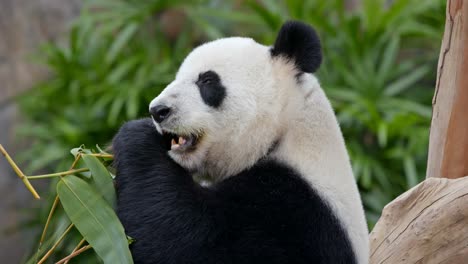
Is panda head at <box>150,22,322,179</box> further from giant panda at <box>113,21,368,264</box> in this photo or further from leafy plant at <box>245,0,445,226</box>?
leafy plant at <box>245,0,445,226</box>

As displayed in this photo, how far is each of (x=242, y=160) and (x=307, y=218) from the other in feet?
0.95

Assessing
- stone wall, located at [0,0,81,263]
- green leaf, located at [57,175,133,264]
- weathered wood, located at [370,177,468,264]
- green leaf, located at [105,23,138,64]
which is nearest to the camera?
green leaf, located at [57,175,133,264]

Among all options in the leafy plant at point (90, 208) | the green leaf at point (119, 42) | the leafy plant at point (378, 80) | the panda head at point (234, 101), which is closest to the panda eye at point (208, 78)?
the panda head at point (234, 101)

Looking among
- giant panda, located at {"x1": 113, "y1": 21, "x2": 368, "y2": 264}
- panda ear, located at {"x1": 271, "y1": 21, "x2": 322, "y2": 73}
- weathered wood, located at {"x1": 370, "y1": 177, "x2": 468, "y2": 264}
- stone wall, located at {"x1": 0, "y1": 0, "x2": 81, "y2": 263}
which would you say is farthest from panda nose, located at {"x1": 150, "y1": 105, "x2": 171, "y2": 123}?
stone wall, located at {"x1": 0, "y1": 0, "x2": 81, "y2": 263}

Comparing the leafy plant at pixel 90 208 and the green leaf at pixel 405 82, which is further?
the green leaf at pixel 405 82

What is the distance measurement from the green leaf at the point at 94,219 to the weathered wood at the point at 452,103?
1284mm

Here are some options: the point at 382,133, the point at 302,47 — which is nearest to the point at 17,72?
the point at 382,133

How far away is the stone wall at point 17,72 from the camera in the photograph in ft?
19.3

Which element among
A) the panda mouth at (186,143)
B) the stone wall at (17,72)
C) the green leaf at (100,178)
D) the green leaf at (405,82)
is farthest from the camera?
the stone wall at (17,72)

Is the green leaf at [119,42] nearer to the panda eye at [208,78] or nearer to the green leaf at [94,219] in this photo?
the panda eye at [208,78]

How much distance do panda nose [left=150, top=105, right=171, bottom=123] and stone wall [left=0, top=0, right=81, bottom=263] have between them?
391cm

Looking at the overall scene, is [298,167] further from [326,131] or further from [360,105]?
[360,105]

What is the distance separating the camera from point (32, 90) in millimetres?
5840

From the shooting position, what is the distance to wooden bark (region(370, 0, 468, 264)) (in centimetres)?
236
